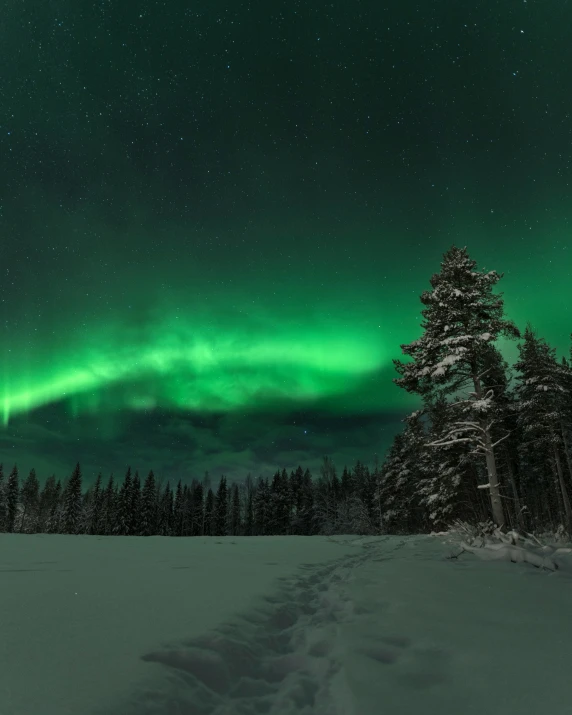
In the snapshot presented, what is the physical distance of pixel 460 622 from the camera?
151 inches

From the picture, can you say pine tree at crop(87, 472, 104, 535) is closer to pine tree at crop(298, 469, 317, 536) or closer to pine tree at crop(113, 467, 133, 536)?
pine tree at crop(113, 467, 133, 536)

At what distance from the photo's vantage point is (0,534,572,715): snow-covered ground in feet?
6.89

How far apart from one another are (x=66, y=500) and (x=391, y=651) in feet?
220

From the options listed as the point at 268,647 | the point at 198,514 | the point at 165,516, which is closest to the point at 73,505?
the point at 165,516

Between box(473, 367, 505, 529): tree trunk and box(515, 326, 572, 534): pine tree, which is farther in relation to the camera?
box(515, 326, 572, 534): pine tree

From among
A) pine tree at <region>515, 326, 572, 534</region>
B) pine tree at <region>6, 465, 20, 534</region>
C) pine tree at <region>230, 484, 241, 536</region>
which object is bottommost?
pine tree at <region>230, 484, 241, 536</region>

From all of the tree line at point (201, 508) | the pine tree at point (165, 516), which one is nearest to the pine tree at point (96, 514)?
the tree line at point (201, 508)

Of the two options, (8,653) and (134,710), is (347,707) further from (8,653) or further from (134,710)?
(8,653)

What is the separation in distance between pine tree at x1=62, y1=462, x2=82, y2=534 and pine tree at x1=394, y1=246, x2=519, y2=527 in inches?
2360

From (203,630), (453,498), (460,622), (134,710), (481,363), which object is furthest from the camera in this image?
(453,498)

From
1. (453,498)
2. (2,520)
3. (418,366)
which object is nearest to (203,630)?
(418,366)

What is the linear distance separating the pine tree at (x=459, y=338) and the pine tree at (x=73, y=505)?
2360 inches

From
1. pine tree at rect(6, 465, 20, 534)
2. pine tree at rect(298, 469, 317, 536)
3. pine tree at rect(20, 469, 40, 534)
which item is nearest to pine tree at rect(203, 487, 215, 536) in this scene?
pine tree at rect(298, 469, 317, 536)

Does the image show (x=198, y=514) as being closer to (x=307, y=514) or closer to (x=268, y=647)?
(x=307, y=514)
